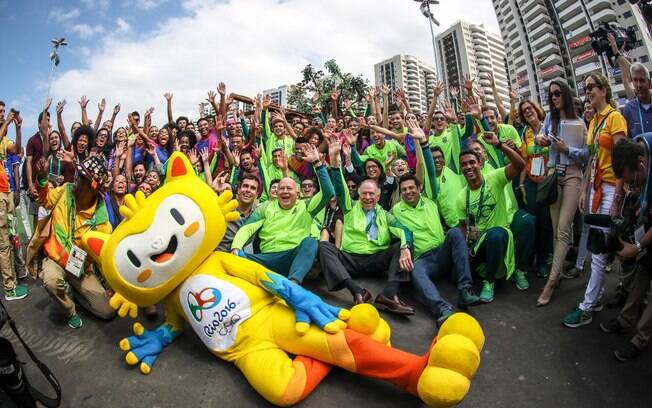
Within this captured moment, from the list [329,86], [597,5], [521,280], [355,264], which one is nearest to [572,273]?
[521,280]

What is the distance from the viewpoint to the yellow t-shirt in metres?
3.06

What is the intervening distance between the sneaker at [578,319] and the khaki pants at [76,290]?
4.54 m

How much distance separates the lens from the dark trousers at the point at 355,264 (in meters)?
3.55

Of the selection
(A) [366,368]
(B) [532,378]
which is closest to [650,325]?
(B) [532,378]

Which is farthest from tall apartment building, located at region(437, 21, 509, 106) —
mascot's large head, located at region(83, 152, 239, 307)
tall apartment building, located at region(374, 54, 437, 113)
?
mascot's large head, located at region(83, 152, 239, 307)

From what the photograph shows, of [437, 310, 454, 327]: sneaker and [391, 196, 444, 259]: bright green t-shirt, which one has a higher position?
[391, 196, 444, 259]: bright green t-shirt

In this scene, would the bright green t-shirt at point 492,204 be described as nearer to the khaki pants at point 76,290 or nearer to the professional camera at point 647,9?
the professional camera at point 647,9

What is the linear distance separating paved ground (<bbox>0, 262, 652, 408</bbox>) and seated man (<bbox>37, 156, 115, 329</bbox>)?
0.26 m

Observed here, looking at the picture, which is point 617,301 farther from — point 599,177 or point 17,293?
point 17,293

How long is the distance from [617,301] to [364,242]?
2522mm

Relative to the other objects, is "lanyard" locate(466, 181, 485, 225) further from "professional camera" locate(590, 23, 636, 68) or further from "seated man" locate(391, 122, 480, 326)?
"professional camera" locate(590, 23, 636, 68)

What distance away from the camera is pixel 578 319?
9.95ft

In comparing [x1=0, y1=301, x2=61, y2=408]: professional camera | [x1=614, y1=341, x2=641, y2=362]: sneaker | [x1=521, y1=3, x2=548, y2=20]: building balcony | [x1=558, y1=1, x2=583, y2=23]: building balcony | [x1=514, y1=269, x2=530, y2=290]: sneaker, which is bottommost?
[x1=614, y1=341, x2=641, y2=362]: sneaker

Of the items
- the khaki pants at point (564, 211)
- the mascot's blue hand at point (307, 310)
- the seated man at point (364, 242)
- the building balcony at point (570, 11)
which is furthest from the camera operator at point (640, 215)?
the building balcony at point (570, 11)
